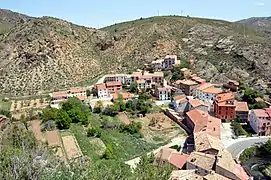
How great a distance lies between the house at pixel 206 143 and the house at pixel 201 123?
1.76 metres

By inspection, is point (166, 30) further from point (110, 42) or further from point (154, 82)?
point (154, 82)

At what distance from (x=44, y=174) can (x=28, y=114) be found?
1306 inches

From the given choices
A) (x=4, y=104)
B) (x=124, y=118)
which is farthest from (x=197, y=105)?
(x=4, y=104)

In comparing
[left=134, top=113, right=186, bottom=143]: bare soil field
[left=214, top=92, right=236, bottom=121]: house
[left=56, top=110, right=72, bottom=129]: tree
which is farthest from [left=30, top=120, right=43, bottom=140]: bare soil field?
[left=214, top=92, right=236, bottom=121]: house

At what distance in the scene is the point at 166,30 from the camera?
8738 centimetres

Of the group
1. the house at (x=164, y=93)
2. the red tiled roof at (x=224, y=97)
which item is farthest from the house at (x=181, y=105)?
the red tiled roof at (x=224, y=97)

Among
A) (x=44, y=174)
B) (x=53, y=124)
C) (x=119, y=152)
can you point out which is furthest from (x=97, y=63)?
(x=44, y=174)

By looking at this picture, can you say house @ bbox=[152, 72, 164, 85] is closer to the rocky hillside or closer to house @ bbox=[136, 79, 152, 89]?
house @ bbox=[136, 79, 152, 89]

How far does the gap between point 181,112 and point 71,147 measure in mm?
18689

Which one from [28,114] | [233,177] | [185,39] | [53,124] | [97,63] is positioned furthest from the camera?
[185,39]

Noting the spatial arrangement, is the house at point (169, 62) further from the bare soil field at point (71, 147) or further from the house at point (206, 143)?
the bare soil field at point (71, 147)

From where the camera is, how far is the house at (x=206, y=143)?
1413 inches

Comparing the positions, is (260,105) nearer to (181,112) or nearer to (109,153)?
(181,112)

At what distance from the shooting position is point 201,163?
108ft
